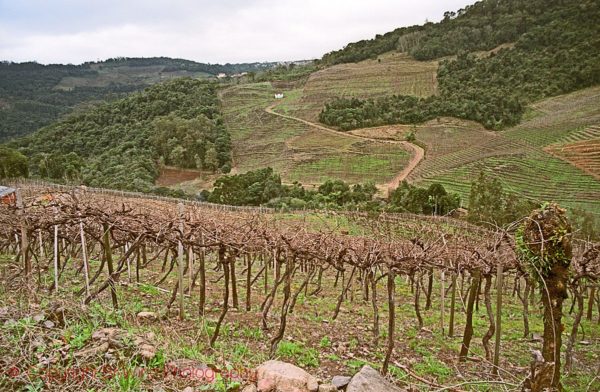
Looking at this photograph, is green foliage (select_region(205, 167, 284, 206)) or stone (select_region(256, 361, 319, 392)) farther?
green foliage (select_region(205, 167, 284, 206))

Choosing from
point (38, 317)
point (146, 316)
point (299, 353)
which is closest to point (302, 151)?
point (299, 353)

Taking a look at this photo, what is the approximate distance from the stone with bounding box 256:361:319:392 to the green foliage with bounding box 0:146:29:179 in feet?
166

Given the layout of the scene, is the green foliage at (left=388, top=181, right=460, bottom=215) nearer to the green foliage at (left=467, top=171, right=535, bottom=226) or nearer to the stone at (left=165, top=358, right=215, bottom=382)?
the green foliage at (left=467, top=171, right=535, bottom=226)

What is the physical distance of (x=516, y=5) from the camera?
103m

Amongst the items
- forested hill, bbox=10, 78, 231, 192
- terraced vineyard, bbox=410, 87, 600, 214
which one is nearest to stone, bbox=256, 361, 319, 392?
terraced vineyard, bbox=410, 87, 600, 214

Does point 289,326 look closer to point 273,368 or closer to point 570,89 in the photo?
point 273,368

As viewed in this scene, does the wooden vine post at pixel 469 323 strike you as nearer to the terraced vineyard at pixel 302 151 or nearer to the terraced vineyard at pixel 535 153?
the terraced vineyard at pixel 535 153

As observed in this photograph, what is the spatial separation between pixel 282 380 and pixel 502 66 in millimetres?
89331

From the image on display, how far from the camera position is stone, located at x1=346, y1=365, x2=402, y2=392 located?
427 cm

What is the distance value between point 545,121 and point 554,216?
6668 cm

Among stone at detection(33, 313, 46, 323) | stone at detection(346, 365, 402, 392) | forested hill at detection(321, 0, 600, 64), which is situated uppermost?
forested hill at detection(321, 0, 600, 64)

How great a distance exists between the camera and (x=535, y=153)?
52.8 meters

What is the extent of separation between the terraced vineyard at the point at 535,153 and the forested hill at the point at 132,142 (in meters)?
33.4

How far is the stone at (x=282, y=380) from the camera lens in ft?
14.0
